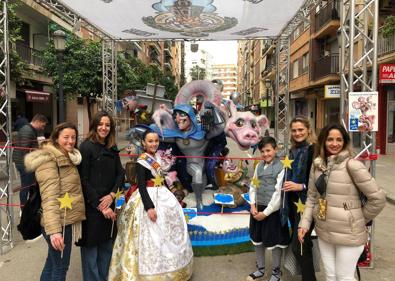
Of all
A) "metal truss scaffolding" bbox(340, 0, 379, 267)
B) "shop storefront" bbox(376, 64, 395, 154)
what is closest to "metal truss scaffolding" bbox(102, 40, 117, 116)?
"metal truss scaffolding" bbox(340, 0, 379, 267)

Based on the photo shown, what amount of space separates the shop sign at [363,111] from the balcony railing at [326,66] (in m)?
15.9

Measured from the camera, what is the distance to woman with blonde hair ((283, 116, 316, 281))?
3557 mm

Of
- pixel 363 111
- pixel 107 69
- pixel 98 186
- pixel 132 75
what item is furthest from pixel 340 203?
pixel 132 75

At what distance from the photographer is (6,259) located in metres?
4.81

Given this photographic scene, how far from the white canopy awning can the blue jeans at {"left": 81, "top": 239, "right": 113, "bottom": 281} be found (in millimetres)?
3999

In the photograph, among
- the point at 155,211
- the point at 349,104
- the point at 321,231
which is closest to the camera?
the point at 321,231

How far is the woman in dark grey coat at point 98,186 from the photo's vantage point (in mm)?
3242

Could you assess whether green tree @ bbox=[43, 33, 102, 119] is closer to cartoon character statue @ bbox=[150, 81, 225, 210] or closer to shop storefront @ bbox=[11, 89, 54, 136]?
shop storefront @ bbox=[11, 89, 54, 136]

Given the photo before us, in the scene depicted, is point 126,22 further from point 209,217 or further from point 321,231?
point 321,231

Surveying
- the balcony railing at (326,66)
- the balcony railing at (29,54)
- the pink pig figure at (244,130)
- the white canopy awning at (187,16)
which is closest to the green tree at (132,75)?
the balcony railing at (29,54)

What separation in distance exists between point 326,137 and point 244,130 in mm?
2965

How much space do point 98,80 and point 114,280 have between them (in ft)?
41.9

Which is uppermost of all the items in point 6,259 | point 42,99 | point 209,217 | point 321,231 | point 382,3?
point 382,3

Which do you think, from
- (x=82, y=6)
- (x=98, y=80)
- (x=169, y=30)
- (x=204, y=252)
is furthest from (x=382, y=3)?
(x=204, y=252)
